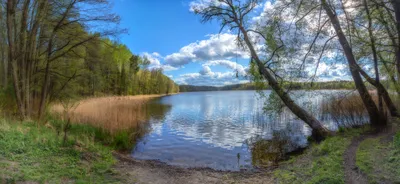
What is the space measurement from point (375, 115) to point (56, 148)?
10468mm

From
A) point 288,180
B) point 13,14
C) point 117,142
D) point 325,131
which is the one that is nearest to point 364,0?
point 288,180

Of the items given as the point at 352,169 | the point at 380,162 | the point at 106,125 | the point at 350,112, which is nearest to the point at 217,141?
the point at 106,125

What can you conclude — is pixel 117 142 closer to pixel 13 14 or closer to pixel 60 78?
pixel 60 78

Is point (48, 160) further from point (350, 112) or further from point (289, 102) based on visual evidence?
point (350, 112)

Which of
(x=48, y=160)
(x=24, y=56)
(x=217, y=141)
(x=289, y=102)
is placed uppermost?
(x=24, y=56)

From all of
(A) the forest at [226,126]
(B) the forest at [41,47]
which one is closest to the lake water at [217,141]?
(A) the forest at [226,126]

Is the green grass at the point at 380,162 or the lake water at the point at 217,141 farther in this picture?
the lake water at the point at 217,141

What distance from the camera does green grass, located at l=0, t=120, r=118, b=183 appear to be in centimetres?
382

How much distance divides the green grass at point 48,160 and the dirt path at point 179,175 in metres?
0.36

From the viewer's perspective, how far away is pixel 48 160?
4531mm

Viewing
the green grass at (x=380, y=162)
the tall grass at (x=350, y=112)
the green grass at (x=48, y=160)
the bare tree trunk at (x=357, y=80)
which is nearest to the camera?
the green grass at (x=380, y=162)

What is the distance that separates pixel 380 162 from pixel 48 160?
6543mm

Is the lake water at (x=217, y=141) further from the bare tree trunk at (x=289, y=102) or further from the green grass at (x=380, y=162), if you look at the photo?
the green grass at (x=380, y=162)

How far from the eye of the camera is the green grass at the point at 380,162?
3.69 meters
